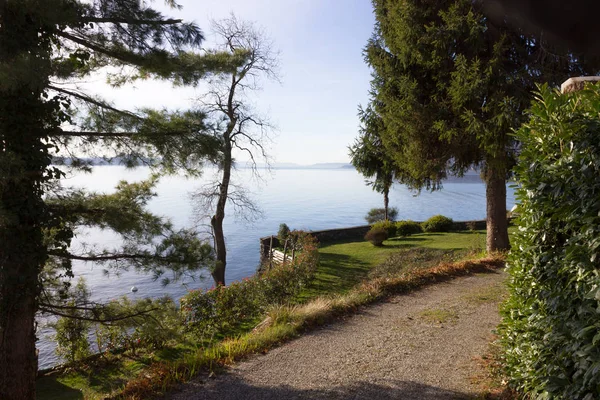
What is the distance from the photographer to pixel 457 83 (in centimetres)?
976

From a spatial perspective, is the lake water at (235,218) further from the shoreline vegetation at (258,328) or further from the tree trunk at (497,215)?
the tree trunk at (497,215)

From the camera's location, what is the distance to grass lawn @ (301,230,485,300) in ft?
42.4

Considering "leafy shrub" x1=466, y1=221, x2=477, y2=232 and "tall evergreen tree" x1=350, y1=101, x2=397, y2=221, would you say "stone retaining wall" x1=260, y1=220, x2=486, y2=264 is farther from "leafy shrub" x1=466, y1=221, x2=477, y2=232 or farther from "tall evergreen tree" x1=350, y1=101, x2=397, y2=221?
"tall evergreen tree" x1=350, y1=101, x2=397, y2=221

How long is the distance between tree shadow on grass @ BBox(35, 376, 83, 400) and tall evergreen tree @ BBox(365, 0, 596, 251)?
1010 centimetres

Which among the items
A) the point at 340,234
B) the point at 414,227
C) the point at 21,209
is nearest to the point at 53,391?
the point at 21,209

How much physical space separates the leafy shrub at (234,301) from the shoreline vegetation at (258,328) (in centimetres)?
5

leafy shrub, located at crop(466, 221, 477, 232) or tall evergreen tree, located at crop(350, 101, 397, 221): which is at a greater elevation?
tall evergreen tree, located at crop(350, 101, 397, 221)

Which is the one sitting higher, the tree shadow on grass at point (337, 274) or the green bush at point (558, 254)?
the green bush at point (558, 254)

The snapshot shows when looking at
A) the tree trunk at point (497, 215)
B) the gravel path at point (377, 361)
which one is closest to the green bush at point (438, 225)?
the tree trunk at point (497, 215)

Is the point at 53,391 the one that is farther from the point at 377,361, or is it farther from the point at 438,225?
the point at 438,225

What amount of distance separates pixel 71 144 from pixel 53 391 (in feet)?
19.5

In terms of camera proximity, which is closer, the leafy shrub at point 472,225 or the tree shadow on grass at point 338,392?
the tree shadow on grass at point 338,392

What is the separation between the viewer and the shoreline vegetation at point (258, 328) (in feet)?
18.0

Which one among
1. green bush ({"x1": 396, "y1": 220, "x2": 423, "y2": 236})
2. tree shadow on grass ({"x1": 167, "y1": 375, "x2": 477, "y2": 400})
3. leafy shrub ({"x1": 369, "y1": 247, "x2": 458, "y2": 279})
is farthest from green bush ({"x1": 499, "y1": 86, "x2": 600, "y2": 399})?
green bush ({"x1": 396, "y1": 220, "x2": 423, "y2": 236})
